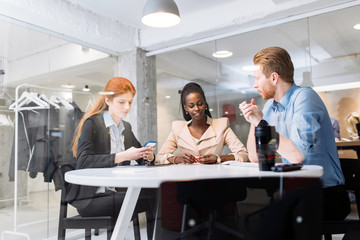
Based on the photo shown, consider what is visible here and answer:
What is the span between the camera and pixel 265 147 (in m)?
1.44

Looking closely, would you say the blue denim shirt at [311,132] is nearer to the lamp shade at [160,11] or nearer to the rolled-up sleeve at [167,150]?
the lamp shade at [160,11]

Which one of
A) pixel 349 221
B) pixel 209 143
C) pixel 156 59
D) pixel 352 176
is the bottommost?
pixel 349 221

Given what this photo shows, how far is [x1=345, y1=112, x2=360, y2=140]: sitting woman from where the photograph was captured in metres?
3.00

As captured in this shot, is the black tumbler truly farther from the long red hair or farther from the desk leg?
the long red hair

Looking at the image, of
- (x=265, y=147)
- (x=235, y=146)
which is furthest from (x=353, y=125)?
(x=265, y=147)

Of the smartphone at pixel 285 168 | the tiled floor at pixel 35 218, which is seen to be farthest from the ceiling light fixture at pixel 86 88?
the smartphone at pixel 285 168

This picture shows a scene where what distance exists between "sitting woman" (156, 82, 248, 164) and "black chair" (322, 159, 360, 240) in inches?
43.9

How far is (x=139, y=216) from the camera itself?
85.8 inches

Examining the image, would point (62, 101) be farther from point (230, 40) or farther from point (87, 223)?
point (230, 40)

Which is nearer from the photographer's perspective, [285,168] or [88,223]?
[285,168]

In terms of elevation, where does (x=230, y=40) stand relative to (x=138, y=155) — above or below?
above

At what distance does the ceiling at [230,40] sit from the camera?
3.13 meters

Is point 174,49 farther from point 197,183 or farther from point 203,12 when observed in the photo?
point 197,183

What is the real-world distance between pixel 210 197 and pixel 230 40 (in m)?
2.97
